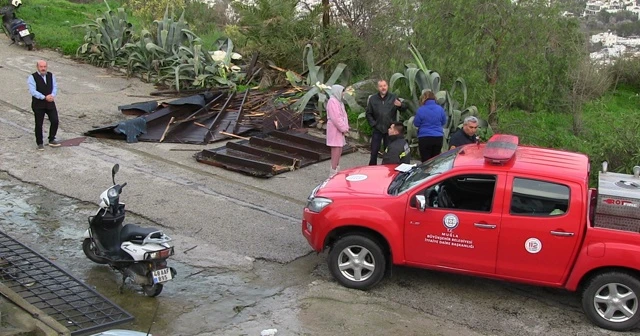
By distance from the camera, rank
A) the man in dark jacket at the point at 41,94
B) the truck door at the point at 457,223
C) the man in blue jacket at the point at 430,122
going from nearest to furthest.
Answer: the truck door at the point at 457,223 → the man in blue jacket at the point at 430,122 → the man in dark jacket at the point at 41,94

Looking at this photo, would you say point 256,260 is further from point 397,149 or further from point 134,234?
point 397,149

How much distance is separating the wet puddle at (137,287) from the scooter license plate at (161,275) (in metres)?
0.29

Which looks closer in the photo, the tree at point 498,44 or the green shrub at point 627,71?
the tree at point 498,44

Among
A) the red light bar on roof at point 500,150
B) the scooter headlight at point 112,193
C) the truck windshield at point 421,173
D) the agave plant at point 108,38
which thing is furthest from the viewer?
the agave plant at point 108,38

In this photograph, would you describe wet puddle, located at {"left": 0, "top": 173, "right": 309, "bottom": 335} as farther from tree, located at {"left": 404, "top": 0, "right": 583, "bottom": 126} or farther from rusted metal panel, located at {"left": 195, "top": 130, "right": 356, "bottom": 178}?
tree, located at {"left": 404, "top": 0, "right": 583, "bottom": 126}

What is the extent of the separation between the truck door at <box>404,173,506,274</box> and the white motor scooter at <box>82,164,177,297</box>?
258 cm

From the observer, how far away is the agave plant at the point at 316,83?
13.6m

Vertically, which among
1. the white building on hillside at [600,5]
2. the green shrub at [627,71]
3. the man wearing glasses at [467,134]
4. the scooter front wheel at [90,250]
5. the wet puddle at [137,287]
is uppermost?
the white building on hillside at [600,5]

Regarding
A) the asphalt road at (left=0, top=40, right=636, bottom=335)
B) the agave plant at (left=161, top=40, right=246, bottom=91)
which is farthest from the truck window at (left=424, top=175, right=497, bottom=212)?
the agave plant at (left=161, top=40, right=246, bottom=91)

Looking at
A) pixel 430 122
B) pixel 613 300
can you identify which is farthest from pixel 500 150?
pixel 430 122

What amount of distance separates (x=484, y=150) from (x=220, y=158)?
5.43 meters

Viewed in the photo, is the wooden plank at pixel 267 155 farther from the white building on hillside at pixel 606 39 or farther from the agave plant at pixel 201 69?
the white building on hillside at pixel 606 39

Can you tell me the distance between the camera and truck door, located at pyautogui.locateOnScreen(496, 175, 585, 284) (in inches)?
284

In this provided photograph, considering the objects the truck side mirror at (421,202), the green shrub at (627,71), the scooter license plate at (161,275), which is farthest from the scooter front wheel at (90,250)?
the green shrub at (627,71)
